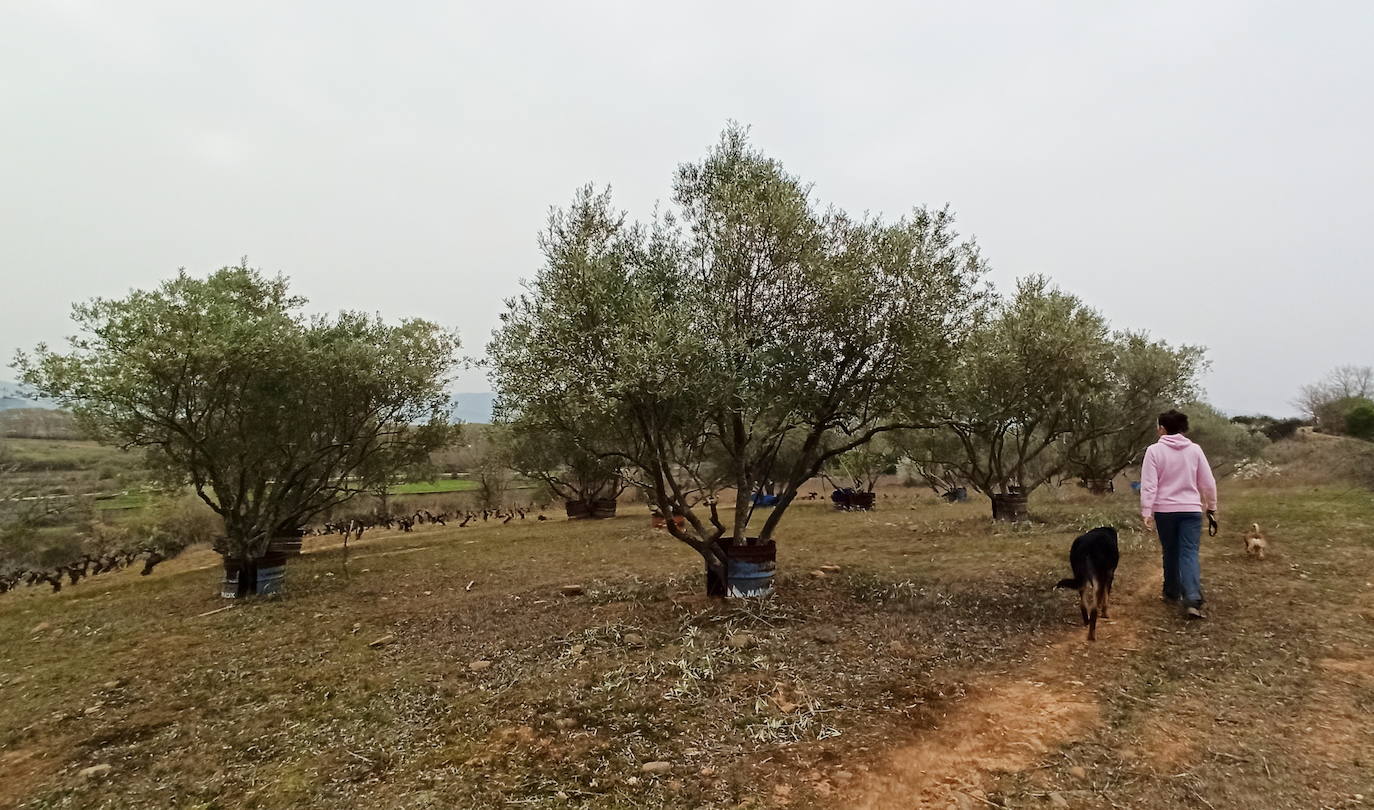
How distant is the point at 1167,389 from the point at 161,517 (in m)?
42.9

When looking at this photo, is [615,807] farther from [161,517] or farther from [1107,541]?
[161,517]

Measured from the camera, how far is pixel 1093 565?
9.24 meters

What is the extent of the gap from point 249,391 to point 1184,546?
1766cm

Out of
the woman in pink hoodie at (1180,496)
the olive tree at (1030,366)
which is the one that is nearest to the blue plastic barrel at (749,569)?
the woman in pink hoodie at (1180,496)

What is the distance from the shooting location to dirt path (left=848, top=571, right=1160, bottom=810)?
209 inches

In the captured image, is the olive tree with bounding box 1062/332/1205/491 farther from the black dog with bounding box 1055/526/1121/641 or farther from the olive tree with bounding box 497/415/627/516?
the olive tree with bounding box 497/415/627/516

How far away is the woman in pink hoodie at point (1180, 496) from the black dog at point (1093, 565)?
32.3 inches

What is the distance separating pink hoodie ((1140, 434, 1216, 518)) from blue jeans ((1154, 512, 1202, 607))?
17cm

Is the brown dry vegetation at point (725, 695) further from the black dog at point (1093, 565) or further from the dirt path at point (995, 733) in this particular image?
the black dog at point (1093, 565)

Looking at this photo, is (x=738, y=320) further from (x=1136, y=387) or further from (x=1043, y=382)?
(x=1136, y=387)

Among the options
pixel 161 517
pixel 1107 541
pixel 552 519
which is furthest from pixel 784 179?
pixel 161 517

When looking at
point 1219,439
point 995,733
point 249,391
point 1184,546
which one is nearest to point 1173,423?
point 1184,546

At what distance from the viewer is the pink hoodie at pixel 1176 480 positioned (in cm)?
951

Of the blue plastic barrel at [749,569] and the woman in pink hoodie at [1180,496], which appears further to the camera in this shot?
the blue plastic barrel at [749,569]
